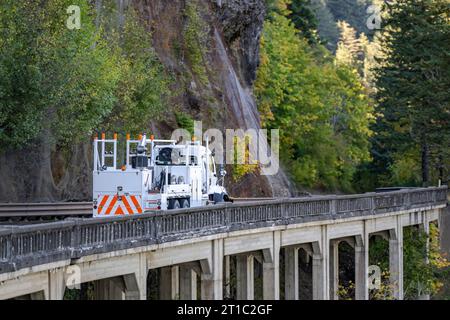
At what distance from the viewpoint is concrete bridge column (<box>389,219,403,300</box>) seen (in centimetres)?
5231

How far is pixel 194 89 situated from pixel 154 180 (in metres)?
24.1

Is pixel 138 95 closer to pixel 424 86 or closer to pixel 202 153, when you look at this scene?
pixel 202 153

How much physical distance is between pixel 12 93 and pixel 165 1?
836 inches

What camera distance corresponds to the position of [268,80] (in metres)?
77.4

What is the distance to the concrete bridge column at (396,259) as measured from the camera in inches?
2060

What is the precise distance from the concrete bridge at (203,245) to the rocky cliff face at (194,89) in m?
7.07

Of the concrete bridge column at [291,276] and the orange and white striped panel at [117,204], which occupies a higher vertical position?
the orange and white striped panel at [117,204]

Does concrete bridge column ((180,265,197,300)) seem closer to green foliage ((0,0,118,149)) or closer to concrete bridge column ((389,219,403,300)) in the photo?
green foliage ((0,0,118,149))

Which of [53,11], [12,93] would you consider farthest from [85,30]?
[12,93]

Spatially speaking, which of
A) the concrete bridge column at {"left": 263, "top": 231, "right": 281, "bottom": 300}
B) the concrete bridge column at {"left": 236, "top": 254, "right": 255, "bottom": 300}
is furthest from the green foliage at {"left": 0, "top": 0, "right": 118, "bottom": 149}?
the concrete bridge column at {"left": 263, "top": 231, "right": 281, "bottom": 300}

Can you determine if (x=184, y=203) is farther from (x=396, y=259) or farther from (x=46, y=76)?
(x=396, y=259)

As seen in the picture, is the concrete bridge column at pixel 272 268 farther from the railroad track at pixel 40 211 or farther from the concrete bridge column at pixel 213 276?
the railroad track at pixel 40 211

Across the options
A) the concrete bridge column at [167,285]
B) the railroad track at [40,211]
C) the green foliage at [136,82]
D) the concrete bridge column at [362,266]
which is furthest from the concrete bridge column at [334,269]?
the railroad track at [40,211]

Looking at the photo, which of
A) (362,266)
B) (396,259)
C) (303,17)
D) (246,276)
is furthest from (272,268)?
(303,17)
